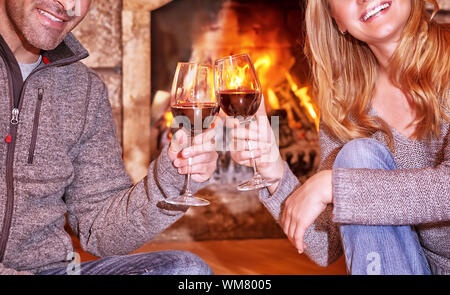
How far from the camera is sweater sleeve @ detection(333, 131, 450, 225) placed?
1072mm

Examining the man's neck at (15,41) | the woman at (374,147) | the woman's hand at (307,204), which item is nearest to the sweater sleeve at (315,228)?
the woman at (374,147)

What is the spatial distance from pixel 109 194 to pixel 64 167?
5.3 inches

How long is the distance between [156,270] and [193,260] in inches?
3.3

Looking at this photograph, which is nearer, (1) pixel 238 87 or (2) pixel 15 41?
(1) pixel 238 87

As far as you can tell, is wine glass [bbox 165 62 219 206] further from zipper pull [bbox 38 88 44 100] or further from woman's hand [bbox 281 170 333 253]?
zipper pull [bbox 38 88 44 100]

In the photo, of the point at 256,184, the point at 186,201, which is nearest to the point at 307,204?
the point at 256,184

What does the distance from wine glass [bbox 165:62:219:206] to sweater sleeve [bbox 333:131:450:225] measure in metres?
0.29

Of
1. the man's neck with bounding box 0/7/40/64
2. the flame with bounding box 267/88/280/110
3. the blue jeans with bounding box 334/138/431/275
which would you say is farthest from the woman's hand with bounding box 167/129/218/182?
the flame with bounding box 267/88/280/110

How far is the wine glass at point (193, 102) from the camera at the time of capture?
1.13m

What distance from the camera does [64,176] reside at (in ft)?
4.21

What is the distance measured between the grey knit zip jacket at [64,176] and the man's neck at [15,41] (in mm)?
50

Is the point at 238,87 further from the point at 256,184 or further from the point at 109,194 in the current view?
the point at 109,194

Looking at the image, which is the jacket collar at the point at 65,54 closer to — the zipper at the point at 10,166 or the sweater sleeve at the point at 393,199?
the zipper at the point at 10,166

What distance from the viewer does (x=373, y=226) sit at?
1.10 m
